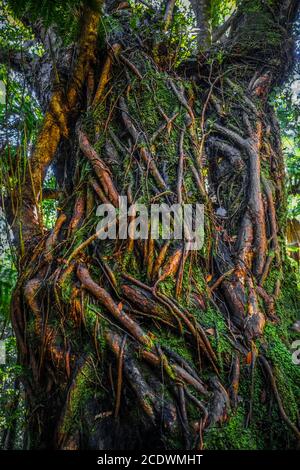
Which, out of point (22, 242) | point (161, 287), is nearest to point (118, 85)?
point (22, 242)

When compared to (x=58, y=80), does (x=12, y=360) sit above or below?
below

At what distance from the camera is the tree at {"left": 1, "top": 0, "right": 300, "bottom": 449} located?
1683mm

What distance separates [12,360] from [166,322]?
85.7 inches

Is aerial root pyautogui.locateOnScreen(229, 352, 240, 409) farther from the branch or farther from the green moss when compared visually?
the branch

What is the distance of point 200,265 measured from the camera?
224 centimetres

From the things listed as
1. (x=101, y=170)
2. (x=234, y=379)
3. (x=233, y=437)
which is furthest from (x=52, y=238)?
(x=233, y=437)

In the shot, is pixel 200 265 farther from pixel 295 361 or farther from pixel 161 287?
pixel 295 361

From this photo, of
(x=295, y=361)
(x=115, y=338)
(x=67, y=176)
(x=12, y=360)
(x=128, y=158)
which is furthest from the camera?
(x=12, y=360)

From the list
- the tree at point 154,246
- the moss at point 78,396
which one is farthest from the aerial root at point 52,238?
the moss at point 78,396

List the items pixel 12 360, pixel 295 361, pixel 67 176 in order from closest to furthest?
pixel 295 361 → pixel 67 176 → pixel 12 360

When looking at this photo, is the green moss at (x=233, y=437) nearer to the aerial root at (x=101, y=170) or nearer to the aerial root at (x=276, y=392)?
the aerial root at (x=276, y=392)

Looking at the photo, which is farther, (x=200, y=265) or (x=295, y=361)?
(x=200, y=265)

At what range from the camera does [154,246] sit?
6.93 ft

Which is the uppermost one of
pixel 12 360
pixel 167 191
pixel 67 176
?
pixel 67 176
